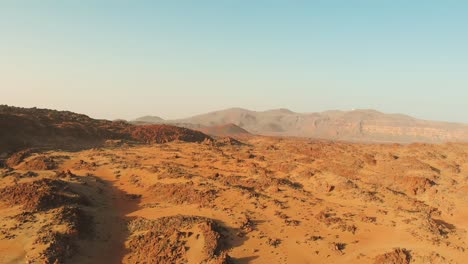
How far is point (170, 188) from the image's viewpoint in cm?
1808

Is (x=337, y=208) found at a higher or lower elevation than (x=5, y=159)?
lower

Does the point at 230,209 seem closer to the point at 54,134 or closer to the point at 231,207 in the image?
the point at 231,207

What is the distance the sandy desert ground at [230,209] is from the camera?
1268cm

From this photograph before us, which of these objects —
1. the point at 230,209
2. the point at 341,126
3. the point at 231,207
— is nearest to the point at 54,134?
the point at 231,207

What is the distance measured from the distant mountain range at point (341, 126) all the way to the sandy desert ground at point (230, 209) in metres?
57.9

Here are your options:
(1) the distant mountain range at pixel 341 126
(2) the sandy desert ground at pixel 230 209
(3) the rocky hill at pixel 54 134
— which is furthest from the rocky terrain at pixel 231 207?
(1) the distant mountain range at pixel 341 126

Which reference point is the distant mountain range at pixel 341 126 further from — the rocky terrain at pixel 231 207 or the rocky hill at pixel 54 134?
the rocky terrain at pixel 231 207

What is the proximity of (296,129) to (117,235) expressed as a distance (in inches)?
4457

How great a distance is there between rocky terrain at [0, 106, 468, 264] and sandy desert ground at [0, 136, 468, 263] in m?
0.06

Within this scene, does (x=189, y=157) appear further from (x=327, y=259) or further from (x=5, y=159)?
(x=327, y=259)

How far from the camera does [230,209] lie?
634 inches

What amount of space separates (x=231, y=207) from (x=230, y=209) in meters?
0.24

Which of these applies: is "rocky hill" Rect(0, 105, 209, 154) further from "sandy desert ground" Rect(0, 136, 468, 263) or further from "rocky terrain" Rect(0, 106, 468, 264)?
"sandy desert ground" Rect(0, 136, 468, 263)

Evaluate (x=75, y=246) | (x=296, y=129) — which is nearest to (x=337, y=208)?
(x=75, y=246)
